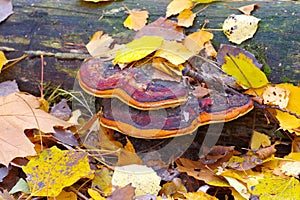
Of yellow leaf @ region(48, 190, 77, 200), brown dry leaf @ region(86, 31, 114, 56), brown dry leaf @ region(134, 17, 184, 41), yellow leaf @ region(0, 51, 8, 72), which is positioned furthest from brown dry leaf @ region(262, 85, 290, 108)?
yellow leaf @ region(0, 51, 8, 72)

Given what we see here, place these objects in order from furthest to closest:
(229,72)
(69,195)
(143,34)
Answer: (143,34) < (229,72) < (69,195)

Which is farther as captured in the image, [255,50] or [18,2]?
[18,2]

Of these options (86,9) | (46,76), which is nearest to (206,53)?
(86,9)

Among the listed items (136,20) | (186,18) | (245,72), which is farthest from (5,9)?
(245,72)

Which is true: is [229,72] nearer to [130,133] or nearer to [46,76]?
[130,133]

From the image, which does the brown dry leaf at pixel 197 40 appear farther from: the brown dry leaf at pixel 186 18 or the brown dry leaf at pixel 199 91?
the brown dry leaf at pixel 199 91

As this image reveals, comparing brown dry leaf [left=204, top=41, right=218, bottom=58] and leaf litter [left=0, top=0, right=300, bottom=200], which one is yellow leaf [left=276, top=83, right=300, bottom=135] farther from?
brown dry leaf [left=204, top=41, right=218, bottom=58]

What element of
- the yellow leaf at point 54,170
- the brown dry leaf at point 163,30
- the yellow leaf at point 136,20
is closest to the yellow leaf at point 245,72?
the brown dry leaf at point 163,30

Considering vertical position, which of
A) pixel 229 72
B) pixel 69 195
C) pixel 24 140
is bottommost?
pixel 69 195
